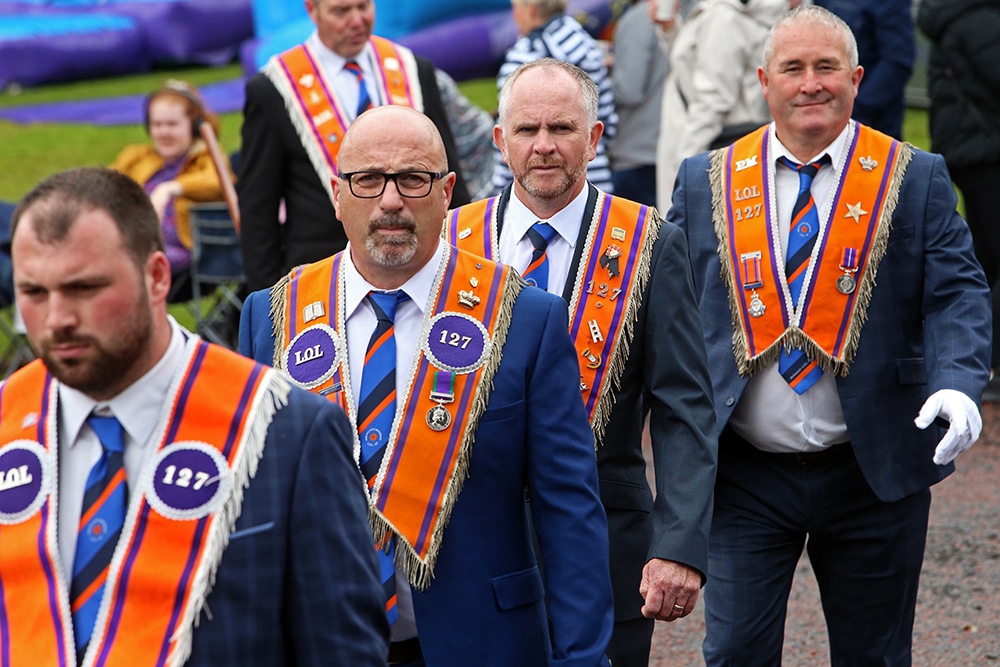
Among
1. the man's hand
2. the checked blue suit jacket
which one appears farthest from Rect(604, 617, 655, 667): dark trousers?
the checked blue suit jacket

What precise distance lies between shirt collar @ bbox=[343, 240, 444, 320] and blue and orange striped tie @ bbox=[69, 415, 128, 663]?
1.03 m

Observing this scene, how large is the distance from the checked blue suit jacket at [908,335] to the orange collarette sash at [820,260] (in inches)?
1.5

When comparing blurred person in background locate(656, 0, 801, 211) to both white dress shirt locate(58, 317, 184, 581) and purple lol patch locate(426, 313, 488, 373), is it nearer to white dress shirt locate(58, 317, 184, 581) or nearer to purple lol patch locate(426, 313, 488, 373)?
purple lol patch locate(426, 313, 488, 373)

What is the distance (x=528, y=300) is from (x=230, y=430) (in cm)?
108

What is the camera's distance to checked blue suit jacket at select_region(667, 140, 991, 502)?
14.0 feet

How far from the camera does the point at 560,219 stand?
4.02 metres

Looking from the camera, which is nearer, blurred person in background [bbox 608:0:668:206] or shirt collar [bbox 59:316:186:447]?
shirt collar [bbox 59:316:186:447]

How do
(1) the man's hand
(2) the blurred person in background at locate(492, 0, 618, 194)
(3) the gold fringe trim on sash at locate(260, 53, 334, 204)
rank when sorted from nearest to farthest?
(1) the man's hand → (3) the gold fringe trim on sash at locate(260, 53, 334, 204) → (2) the blurred person in background at locate(492, 0, 618, 194)

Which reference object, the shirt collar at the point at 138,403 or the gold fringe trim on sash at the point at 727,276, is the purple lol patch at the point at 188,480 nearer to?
the shirt collar at the point at 138,403

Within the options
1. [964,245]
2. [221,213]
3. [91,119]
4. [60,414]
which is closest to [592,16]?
[91,119]

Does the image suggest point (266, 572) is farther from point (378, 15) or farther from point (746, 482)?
point (378, 15)

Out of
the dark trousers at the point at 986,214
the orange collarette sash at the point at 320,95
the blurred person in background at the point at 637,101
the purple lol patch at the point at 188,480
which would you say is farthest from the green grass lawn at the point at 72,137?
the purple lol patch at the point at 188,480

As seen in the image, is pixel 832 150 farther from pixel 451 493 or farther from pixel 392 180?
pixel 451 493

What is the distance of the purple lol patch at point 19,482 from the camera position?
2.50 m
